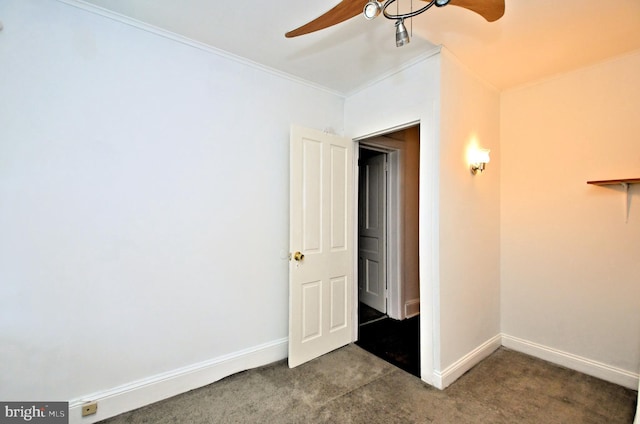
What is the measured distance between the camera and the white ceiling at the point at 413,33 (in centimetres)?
176

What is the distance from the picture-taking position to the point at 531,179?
8.89 feet

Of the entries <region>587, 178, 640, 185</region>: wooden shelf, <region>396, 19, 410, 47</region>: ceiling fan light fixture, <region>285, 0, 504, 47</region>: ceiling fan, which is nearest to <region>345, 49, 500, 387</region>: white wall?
<region>587, 178, 640, 185</region>: wooden shelf

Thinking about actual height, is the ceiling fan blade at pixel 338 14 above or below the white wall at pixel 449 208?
above

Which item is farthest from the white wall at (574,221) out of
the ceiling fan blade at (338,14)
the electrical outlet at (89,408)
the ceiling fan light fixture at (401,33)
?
the electrical outlet at (89,408)

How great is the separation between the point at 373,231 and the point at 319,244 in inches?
55.9

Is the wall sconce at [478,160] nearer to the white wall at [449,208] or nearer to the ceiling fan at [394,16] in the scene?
the white wall at [449,208]

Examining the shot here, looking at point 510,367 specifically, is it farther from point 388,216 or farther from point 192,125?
point 192,125

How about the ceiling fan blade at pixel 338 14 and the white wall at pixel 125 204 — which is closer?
the ceiling fan blade at pixel 338 14

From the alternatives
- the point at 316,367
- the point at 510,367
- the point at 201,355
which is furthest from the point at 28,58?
the point at 510,367

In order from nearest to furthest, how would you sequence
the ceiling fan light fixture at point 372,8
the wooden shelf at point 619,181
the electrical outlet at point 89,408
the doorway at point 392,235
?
the ceiling fan light fixture at point 372,8
the electrical outlet at point 89,408
the wooden shelf at point 619,181
the doorway at point 392,235

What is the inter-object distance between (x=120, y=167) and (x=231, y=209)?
808 millimetres

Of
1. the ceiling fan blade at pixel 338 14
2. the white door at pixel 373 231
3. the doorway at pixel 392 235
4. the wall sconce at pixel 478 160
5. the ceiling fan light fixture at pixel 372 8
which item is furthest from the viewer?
the white door at pixel 373 231

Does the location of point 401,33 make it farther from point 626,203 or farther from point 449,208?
point 626,203

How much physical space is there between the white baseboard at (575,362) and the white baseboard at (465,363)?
0.15 m
